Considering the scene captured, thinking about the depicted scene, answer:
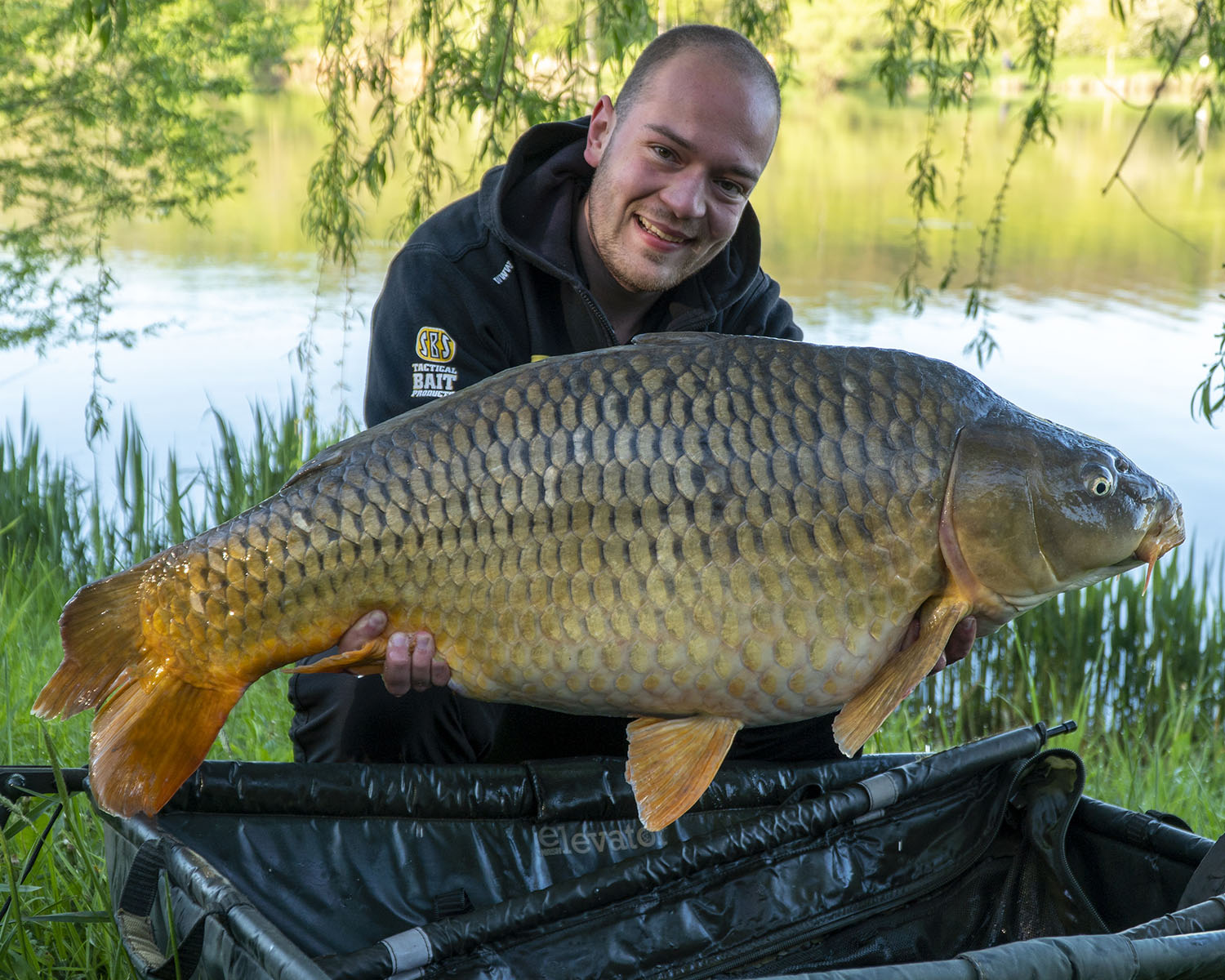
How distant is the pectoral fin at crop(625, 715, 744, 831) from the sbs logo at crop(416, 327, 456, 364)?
667 mm

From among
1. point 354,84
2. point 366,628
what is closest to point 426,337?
point 366,628

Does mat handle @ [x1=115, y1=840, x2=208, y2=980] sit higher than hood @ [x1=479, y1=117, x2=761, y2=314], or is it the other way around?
hood @ [x1=479, y1=117, x2=761, y2=314]

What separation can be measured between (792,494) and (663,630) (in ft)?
0.62

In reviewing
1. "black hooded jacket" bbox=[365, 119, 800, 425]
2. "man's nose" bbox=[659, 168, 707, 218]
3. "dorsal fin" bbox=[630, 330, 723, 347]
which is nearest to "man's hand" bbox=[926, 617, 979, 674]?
"dorsal fin" bbox=[630, 330, 723, 347]

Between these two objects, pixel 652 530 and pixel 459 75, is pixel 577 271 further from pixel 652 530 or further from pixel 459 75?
pixel 459 75

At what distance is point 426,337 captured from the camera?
179cm

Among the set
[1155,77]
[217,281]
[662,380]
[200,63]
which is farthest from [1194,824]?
[1155,77]

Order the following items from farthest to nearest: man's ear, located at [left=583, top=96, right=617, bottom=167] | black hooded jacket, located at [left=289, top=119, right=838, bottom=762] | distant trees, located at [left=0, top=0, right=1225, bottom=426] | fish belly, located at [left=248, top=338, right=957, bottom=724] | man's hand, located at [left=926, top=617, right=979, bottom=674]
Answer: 1. distant trees, located at [left=0, top=0, right=1225, bottom=426]
2. man's ear, located at [left=583, top=96, right=617, bottom=167]
3. black hooded jacket, located at [left=289, top=119, right=838, bottom=762]
4. man's hand, located at [left=926, top=617, right=979, bottom=674]
5. fish belly, located at [left=248, top=338, right=957, bottom=724]

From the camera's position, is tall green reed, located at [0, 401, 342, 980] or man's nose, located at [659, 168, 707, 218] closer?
tall green reed, located at [0, 401, 342, 980]

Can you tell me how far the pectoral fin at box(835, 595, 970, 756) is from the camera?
130cm

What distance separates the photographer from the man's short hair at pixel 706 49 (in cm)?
191

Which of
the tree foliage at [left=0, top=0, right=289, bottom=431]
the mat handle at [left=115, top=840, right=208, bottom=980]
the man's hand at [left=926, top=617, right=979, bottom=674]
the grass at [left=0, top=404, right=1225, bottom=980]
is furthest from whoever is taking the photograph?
the tree foliage at [left=0, top=0, right=289, bottom=431]

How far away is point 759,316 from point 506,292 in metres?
0.45

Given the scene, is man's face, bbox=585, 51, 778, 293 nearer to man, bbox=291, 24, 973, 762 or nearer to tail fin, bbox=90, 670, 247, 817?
man, bbox=291, 24, 973, 762
